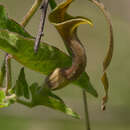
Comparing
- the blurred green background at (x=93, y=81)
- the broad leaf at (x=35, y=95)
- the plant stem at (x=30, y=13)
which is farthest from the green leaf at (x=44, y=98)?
the blurred green background at (x=93, y=81)

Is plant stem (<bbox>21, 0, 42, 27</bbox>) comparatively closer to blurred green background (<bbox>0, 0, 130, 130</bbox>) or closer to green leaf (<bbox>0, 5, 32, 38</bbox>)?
green leaf (<bbox>0, 5, 32, 38</bbox>)

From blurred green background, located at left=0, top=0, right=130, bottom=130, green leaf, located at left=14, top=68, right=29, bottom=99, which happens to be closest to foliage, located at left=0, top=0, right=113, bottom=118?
green leaf, located at left=14, top=68, right=29, bottom=99

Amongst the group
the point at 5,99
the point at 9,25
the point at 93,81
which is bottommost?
the point at 93,81

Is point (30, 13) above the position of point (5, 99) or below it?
above

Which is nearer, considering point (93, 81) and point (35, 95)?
point (35, 95)

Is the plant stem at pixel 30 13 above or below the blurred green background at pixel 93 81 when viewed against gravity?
above

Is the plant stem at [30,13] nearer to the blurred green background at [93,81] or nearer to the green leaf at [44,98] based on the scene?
the green leaf at [44,98]

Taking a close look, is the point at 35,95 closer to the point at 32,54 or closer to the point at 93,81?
the point at 32,54

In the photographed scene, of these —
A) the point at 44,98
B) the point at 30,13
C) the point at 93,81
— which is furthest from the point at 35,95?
the point at 93,81

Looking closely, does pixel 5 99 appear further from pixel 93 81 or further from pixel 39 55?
pixel 93 81
